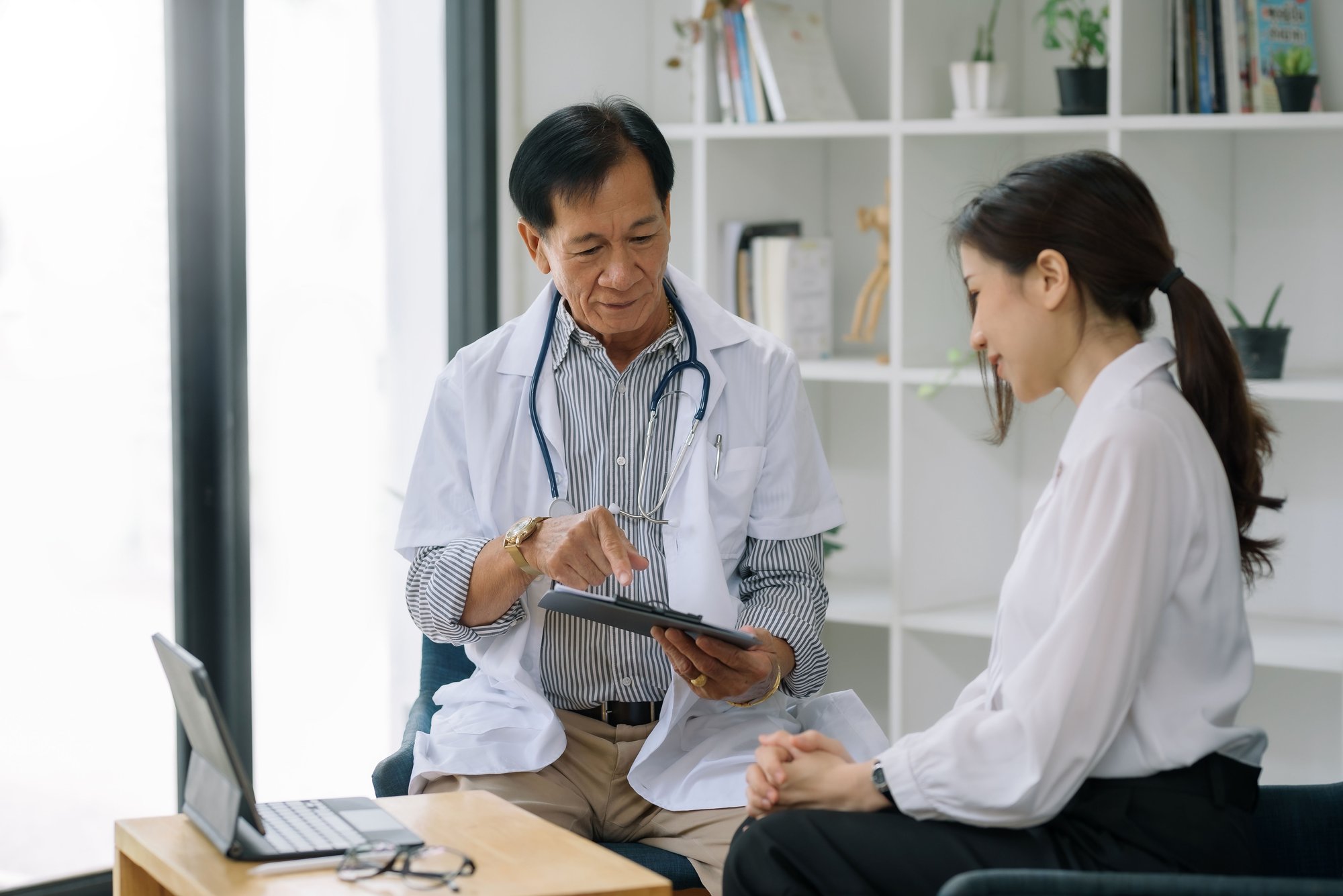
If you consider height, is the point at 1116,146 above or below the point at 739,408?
above

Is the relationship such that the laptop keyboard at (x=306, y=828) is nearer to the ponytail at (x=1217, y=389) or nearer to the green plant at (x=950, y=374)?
the ponytail at (x=1217, y=389)

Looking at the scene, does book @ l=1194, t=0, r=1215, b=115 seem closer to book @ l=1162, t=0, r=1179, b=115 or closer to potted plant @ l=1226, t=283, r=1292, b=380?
book @ l=1162, t=0, r=1179, b=115

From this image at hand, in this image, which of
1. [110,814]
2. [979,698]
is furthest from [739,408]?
[110,814]

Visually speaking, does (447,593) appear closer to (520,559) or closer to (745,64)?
(520,559)

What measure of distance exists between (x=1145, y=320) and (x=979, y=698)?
46cm

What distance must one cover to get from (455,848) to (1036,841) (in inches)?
23.5

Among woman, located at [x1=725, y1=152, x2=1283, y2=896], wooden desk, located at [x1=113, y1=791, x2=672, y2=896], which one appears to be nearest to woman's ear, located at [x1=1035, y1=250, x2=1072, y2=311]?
woman, located at [x1=725, y1=152, x2=1283, y2=896]

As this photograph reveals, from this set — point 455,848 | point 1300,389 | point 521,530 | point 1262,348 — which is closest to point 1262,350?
point 1262,348

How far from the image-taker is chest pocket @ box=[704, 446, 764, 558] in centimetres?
205

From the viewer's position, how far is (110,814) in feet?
8.66

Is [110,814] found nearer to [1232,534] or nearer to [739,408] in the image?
[739,408]

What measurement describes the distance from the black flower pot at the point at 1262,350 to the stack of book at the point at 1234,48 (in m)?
0.43

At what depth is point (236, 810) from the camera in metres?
1.41

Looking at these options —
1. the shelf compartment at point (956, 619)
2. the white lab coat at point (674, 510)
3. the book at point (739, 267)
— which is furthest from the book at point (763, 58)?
the shelf compartment at point (956, 619)
